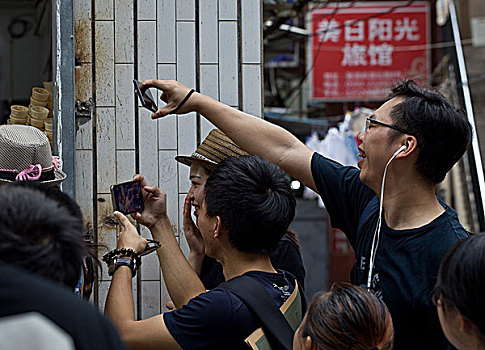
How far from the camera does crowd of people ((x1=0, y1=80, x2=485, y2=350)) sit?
2047 mm

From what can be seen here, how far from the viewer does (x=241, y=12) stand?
349cm

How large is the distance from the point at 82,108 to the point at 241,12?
95 centimetres

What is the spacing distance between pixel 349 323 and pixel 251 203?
26.5 inches

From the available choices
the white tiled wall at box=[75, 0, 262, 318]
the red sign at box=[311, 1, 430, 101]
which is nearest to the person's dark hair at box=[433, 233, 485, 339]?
the white tiled wall at box=[75, 0, 262, 318]

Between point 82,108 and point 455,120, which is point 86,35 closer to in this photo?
point 82,108

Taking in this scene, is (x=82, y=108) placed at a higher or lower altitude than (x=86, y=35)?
lower

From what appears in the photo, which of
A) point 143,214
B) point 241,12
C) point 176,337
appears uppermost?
point 241,12

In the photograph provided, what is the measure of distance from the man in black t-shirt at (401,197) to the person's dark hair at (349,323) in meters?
0.38

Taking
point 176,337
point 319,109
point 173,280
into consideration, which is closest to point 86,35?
point 173,280

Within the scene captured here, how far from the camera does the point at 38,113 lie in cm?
330

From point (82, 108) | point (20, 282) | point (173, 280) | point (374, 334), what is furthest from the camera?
point (82, 108)

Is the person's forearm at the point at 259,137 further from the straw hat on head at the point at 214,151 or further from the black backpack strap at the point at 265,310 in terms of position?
the black backpack strap at the point at 265,310

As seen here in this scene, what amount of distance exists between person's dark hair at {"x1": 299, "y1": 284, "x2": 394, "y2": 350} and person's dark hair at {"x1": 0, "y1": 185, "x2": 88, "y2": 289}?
87cm

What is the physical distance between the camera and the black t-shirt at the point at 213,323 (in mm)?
2248
